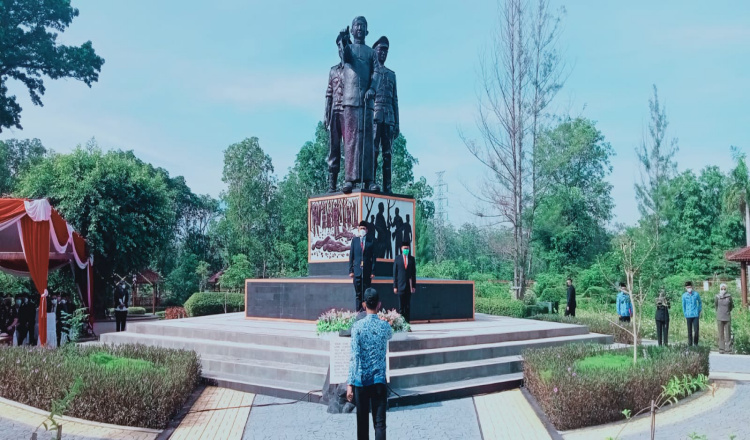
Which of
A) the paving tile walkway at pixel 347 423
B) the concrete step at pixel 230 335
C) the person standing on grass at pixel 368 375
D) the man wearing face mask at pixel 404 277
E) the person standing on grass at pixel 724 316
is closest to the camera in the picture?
the person standing on grass at pixel 368 375

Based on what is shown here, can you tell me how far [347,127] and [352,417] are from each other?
8.00m

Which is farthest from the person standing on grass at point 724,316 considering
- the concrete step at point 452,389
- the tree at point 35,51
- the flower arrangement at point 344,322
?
the tree at point 35,51

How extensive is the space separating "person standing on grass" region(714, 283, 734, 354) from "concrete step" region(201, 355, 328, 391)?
9.73 meters

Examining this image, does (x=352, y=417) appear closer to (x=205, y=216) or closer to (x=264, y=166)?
(x=264, y=166)

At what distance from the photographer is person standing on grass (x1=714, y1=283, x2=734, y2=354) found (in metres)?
14.1

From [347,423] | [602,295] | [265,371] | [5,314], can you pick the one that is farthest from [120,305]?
[602,295]

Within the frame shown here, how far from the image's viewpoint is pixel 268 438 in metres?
6.51

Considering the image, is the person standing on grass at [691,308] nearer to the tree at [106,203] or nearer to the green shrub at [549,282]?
the green shrub at [549,282]

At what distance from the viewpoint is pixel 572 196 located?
122 feet

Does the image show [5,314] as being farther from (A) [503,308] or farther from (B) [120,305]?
(A) [503,308]

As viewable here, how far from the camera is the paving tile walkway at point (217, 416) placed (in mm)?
6698

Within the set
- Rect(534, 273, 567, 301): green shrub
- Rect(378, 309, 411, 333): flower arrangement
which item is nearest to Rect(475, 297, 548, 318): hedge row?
Rect(378, 309, 411, 333): flower arrangement

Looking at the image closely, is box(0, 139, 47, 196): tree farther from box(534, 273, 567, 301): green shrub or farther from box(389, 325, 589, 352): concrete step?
box(389, 325, 589, 352): concrete step

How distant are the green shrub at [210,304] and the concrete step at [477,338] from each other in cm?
1151
